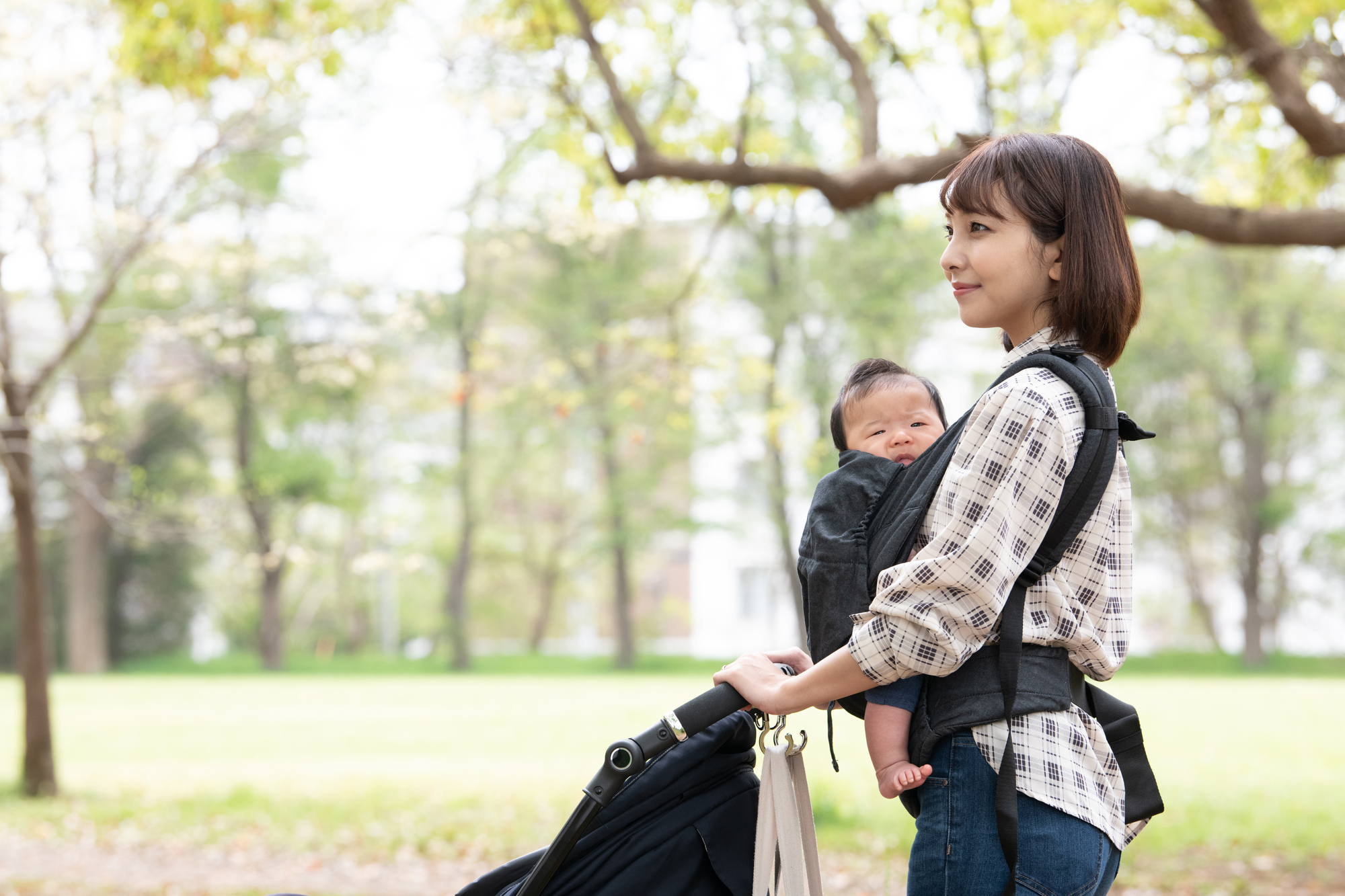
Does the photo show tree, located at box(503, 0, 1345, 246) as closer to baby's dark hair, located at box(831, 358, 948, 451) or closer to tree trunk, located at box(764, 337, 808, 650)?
baby's dark hair, located at box(831, 358, 948, 451)

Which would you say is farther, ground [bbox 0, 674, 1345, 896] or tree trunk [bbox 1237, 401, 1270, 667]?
tree trunk [bbox 1237, 401, 1270, 667]

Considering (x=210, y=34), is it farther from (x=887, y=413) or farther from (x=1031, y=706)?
(x=1031, y=706)

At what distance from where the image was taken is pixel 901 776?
1593mm

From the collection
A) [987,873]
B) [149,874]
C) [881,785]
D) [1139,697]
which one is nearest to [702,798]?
[881,785]

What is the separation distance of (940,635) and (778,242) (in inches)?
Answer: 912

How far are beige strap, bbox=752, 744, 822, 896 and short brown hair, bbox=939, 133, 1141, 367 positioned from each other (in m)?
0.73

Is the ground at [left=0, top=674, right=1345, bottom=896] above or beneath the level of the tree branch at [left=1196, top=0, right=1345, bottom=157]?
beneath

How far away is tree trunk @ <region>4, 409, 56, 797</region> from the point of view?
8828mm

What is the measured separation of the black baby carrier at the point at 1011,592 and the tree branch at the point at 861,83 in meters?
4.17

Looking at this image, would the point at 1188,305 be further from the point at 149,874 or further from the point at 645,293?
the point at 149,874

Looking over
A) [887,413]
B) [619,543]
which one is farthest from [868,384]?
[619,543]

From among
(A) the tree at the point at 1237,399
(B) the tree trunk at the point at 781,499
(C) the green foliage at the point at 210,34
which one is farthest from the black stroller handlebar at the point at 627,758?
(A) the tree at the point at 1237,399

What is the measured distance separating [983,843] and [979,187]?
887 millimetres

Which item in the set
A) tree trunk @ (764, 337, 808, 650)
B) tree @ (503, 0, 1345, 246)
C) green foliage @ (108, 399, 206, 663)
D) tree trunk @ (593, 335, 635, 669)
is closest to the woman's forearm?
tree @ (503, 0, 1345, 246)
